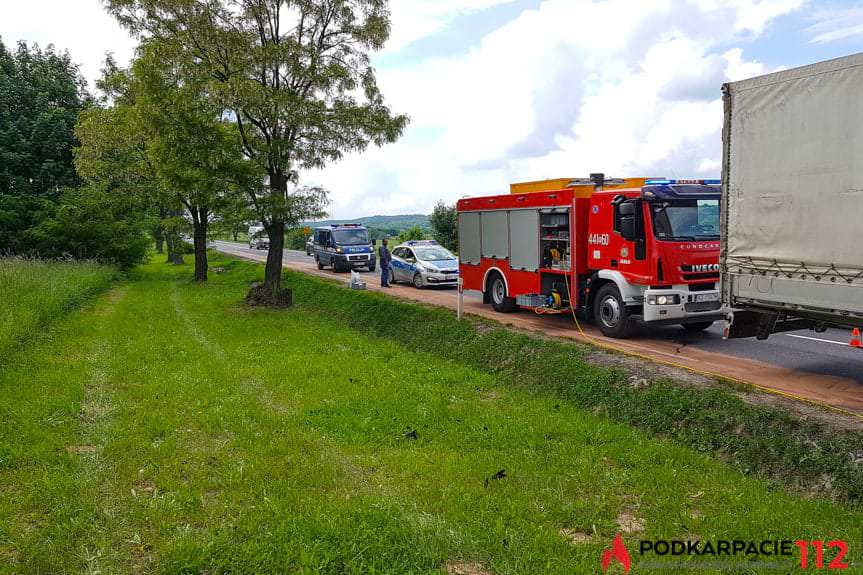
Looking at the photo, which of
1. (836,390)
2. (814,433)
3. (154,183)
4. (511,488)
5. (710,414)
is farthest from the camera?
(154,183)

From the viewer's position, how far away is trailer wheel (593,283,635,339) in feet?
36.4

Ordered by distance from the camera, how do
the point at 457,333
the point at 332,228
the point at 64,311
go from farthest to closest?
the point at 332,228 < the point at 64,311 < the point at 457,333

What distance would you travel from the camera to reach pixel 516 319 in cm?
1362

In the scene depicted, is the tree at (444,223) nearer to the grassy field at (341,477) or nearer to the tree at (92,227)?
the tree at (92,227)

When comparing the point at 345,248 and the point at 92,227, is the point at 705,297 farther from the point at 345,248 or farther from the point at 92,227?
the point at 92,227

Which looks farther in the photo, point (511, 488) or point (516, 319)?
point (516, 319)

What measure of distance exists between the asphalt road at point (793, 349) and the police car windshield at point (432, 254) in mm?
11200

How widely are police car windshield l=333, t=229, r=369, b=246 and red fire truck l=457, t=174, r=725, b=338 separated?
16.4 meters

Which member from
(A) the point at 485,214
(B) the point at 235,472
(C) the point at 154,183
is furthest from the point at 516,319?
(C) the point at 154,183

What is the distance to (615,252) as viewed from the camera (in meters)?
11.2

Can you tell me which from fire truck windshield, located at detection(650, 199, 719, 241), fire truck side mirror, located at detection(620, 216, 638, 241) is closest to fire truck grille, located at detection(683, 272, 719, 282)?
fire truck windshield, located at detection(650, 199, 719, 241)

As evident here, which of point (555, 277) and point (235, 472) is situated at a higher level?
point (555, 277)

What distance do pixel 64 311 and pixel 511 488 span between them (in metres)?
14.1

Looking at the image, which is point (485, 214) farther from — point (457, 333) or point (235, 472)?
point (235, 472)
